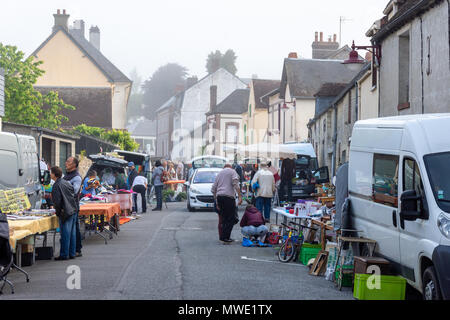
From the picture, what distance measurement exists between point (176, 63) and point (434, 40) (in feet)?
369

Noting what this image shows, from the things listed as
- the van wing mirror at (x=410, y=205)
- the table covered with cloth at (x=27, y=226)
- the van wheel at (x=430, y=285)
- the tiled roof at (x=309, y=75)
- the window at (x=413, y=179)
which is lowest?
the van wheel at (x=430, y=285)

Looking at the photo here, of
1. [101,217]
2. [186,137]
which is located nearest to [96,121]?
[186,137]

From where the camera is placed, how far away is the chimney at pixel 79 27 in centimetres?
7481

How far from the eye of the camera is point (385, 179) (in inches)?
399

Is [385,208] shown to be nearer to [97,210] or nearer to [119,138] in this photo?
[97,210]

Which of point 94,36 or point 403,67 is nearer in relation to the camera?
point 403,67

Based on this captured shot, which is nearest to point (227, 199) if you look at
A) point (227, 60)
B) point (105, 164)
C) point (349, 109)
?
point (105, 164)

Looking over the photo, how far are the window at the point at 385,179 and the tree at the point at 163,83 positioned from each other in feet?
382

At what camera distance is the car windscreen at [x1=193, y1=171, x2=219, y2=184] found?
91.6 feet

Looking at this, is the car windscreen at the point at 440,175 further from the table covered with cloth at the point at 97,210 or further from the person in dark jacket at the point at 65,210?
the table covered with cloth at the point at 97,210

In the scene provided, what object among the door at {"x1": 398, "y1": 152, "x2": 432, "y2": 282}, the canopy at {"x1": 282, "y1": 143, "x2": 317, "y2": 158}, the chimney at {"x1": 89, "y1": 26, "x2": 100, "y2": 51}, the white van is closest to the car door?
the white van

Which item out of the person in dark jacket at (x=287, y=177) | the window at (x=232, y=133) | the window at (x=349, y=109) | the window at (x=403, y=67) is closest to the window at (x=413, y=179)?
the window at (x=403, y=67)

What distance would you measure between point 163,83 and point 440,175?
394 feet

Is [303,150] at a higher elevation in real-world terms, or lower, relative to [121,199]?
higher
